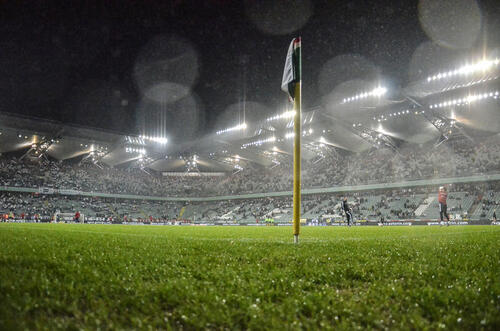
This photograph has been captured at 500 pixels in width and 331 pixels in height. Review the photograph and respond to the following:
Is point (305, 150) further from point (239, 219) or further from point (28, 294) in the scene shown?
point (28, 294)

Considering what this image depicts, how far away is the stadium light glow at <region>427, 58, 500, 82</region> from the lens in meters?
29.9

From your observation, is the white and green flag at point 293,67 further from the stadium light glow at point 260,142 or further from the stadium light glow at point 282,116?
the stadium light glow at point 260,142

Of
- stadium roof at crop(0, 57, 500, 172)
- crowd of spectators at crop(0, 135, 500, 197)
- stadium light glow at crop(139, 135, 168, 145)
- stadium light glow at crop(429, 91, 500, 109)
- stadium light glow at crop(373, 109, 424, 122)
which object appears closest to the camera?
stadium light glow at crop(429, 91, 500, 109)

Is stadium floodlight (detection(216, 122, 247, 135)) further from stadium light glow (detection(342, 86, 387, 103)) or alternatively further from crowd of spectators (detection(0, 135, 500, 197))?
stadium light glow (detection(342, 86, 387, 103))

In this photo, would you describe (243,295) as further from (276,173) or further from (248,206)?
(276,173)

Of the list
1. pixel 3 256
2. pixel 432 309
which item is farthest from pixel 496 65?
pixel 3 256

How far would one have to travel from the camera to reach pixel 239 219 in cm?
6259

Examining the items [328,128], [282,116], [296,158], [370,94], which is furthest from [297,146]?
[328,128]

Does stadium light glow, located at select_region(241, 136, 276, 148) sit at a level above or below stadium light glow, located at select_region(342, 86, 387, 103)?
below

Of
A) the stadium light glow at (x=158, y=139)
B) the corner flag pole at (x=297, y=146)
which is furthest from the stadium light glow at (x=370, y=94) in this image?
the stadium light glow at (x=158, y=139)

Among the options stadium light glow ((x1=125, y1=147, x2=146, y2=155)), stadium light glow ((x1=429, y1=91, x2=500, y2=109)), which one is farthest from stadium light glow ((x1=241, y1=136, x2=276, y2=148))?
stadium light glow ((x1=429, y1=91, x2=500, y2=109))

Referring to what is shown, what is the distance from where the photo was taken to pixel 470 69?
31188 millimetres

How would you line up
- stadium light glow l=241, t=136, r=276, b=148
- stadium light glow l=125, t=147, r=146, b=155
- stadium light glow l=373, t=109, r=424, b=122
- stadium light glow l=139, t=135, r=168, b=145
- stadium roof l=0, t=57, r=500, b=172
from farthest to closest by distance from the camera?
stadium light glow l=125, t=147, r=146, b=155, stadium light glow l=139, t=135, r=168, b=145, stadium light glow l=241, t=136, r=276, b=148, stadium light glow l=373, t=109, r=424, b=122, stadium roof l=0, t=57, r=500, b=172

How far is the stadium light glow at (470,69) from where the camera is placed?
98.2 ft
